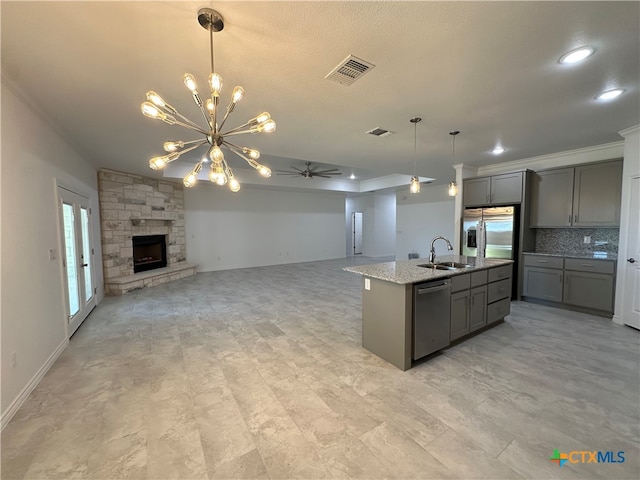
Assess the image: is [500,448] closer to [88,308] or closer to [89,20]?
[89,20]

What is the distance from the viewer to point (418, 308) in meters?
2.69

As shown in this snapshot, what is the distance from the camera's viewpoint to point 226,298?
17.2 feet

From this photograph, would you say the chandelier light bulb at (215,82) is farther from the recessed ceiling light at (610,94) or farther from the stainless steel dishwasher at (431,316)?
the recessed ceiling light at (610,94)

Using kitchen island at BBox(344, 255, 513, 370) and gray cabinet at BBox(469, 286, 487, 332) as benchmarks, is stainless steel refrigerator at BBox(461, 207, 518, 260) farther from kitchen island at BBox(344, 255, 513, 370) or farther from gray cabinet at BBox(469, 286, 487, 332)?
kitchen island at BBox(344, 255, 513, 370)

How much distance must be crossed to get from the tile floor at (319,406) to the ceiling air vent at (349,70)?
2674mm

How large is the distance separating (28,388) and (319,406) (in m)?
2.52

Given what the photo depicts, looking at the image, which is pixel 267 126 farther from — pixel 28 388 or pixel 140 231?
pixel 140 231

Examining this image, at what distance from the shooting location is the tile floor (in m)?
1.63

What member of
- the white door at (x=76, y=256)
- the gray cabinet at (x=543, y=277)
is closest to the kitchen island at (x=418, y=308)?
the gray cabinet at (x=543, y=277)

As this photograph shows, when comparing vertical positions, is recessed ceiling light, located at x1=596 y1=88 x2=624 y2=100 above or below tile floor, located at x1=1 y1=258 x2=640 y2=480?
above

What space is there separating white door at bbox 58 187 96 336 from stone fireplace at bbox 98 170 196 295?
4.06 feet

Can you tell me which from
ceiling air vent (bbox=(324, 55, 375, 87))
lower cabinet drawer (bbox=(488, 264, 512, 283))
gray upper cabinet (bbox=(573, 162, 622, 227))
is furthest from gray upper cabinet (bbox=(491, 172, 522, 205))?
ceiling air vent (bbox=(324, 55, 375, 87))

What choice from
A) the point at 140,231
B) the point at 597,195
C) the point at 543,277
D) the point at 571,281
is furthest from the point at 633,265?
the point at 140,231

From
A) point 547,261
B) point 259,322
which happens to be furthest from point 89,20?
point 547,261
